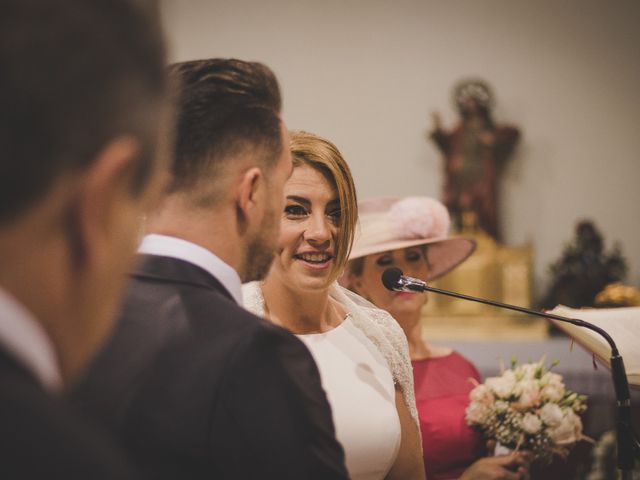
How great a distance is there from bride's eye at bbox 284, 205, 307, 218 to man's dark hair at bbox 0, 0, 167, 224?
1433mm

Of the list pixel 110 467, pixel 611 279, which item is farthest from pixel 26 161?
pixel 611 279

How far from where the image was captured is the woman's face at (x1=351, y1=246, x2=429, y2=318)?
2.74 meters

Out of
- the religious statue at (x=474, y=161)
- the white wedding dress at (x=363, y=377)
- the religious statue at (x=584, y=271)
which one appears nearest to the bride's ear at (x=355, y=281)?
the white wedding dress at (x=363, y=377)

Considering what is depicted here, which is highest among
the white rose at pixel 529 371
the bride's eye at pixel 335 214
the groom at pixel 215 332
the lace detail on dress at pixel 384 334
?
the groom at pixel 215 332

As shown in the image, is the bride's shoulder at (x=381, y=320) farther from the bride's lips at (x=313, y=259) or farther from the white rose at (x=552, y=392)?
the white rose at (x=552, y=392)

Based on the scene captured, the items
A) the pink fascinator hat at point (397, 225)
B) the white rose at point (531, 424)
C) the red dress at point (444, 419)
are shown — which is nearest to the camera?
the white rose at point (531, 424)

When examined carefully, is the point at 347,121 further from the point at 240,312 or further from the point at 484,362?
the point at 240,312

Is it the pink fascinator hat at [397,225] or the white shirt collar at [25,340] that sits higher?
the white shirt collar at [25,340]

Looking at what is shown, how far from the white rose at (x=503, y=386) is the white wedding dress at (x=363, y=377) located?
1.66ft

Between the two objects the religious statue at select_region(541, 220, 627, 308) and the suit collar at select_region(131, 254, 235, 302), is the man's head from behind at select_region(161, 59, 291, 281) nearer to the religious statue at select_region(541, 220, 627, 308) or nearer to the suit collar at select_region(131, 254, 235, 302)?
the suit collar at select_region(131, 254, 235, 302)

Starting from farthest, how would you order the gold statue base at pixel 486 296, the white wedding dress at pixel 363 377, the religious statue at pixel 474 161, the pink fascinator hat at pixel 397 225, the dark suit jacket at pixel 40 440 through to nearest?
1. the religious statue at pixel 474 161
2. the gold statue base at pixel 486 296
3. the pink fascinator hat at pixel 397 225
4. the white wedding dress at pixel 363 377
5. the dark suit jacket at pixel 40 440

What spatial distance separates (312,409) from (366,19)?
950cm

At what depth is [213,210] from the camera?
43.8 inches

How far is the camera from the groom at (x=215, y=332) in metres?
0.92
